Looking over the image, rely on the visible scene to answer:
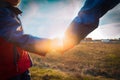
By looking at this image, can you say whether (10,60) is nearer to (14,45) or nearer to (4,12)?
(14,45)

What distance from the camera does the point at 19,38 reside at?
236cm

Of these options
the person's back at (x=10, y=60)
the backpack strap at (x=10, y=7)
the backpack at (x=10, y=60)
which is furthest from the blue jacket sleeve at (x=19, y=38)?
the backpack at (x=10, y=60)

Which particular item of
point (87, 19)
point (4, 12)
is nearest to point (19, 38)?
point (4, 12)

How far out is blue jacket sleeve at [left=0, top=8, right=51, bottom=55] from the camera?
7.42 ft

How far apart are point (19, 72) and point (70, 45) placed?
144 centimetres

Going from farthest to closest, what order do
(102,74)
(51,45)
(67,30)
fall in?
1. (102,74)
2. (51,45)
3. (67,30)

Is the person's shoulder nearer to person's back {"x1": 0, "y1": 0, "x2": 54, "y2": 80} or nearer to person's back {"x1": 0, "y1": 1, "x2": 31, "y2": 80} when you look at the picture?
person's back {"x1": 0, "y1": 0, "x2": 54, "y2": 80}

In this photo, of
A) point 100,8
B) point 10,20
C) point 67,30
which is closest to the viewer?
point 100,8

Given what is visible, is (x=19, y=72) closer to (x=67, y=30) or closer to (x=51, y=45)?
(x=51, y=45)

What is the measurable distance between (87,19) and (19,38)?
2.33 feet

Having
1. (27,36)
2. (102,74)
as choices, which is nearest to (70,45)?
(27,36)

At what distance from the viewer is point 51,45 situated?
2.19 m

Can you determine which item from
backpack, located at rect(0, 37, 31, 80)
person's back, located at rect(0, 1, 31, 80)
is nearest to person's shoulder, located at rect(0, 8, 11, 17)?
person's back, located at rect(0, 1, 31, 80)

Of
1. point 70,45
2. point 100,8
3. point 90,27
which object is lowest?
point 70,45
